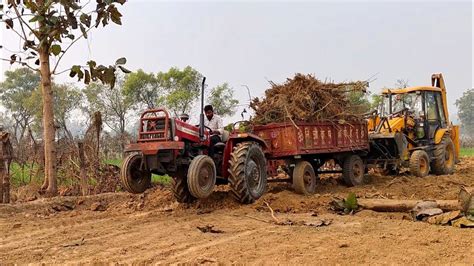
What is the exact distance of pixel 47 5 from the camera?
893cm

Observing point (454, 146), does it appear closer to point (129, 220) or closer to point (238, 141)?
point (238, 141)

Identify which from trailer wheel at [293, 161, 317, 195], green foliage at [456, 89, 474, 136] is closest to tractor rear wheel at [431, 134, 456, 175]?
trailer wheel at [293, 161, 317, 195]

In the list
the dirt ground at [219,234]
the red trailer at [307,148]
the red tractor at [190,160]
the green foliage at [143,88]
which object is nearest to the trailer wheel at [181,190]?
the red tractor at [190,160]

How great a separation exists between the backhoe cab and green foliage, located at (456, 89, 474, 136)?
73396 mm

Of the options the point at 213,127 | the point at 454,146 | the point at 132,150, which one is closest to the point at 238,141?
the point at 213,127

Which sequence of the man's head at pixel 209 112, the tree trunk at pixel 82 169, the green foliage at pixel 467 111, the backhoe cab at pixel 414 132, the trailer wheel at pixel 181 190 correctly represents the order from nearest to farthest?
the trailer wheel at pixel 181 190 < the man's head at pixel 209 112 < the tree trunk at pixel 82 169 < the backhoe cab at pixel 414 132 < the green foliage at pixel 467 111

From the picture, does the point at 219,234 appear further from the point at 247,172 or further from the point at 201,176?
the point at 247,172

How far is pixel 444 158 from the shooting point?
579 inches

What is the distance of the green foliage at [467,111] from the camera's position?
83037 millimetres

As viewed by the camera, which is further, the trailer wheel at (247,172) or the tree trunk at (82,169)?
the tree trunk at (82,169)

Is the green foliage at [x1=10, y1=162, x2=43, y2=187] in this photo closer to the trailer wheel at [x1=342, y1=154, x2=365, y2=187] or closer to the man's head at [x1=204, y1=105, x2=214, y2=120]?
the man's head at [x1=204, y1=105, x2=214, y2=120]

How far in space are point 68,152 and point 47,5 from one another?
6180mm

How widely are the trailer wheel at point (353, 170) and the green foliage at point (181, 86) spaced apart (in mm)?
19228

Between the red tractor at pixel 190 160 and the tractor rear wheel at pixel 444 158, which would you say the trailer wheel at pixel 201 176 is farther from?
the tractor rear wheel at pixel 444 158
